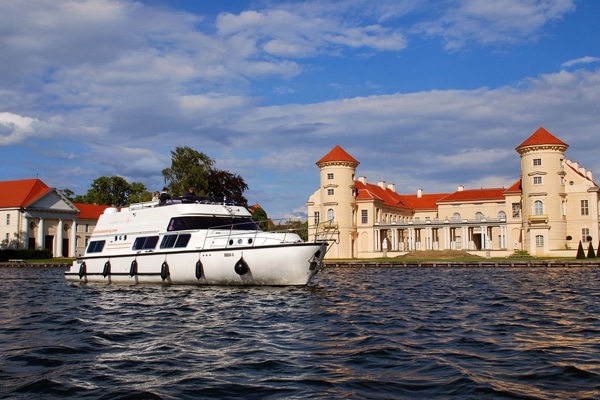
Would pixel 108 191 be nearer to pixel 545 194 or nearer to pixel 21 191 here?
pixel 21 191

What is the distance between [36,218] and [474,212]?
6263 cm

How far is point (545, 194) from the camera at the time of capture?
2953 inches

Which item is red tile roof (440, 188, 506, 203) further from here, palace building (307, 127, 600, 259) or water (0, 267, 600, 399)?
water (0, 267, 600, 399)

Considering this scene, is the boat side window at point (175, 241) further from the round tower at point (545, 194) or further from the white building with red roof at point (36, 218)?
the white building with red roof at point (36, 218)

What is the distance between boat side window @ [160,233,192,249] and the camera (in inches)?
1030

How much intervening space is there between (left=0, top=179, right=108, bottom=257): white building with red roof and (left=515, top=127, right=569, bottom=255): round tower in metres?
60.4

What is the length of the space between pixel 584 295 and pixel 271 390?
58.5ft

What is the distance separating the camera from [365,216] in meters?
89.9

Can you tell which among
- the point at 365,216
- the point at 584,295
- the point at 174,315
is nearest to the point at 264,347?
the point at 174,315

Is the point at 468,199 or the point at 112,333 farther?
the point at 468,199

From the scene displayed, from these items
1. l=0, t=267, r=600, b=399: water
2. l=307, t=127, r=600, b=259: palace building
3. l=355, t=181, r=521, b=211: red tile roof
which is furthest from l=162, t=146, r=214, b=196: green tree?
l=0, t=267, r=600, b=399: water

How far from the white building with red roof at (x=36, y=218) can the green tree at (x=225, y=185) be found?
22680mm

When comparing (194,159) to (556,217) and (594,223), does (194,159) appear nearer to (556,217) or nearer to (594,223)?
(556,217)

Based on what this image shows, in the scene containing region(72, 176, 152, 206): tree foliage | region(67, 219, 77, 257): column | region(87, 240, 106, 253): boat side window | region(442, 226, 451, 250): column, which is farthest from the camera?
region(72, 176, 152, 206): tree foliage
